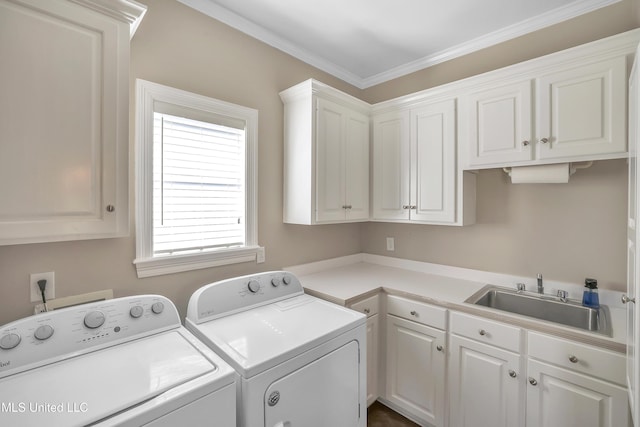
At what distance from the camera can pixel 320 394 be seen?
1377 millimetres

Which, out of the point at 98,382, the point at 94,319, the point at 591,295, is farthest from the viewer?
the point at 591,295

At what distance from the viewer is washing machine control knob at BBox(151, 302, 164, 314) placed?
1.40 metres

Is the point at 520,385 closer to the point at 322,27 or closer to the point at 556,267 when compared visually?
the point at 556,267

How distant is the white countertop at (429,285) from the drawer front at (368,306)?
0.13 ft

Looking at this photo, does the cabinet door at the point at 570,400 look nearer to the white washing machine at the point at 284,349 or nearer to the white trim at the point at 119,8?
the white washing machine at the point at 284,349

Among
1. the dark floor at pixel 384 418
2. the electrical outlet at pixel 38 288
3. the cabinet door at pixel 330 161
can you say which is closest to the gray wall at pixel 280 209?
the electrical outlet at pixel 38 288

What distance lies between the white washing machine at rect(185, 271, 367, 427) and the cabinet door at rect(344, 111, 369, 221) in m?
0.88

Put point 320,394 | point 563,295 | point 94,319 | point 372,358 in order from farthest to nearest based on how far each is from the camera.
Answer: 1. point 372,358
2. point 563,295
3. point 320,394
4. point 94,319

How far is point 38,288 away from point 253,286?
97 centimetres

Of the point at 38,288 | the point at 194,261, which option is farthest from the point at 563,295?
the point at 38,288

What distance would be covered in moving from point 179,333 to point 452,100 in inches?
86.4

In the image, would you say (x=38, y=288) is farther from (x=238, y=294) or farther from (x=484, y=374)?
(x=484, y=374)

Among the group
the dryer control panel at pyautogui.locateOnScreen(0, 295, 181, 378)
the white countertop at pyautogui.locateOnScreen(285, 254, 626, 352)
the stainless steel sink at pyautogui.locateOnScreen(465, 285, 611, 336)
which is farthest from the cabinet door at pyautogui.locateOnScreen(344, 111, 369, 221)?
the dryer control panel at pyautogui.locateOnScreen(0, 295, 181, 378)

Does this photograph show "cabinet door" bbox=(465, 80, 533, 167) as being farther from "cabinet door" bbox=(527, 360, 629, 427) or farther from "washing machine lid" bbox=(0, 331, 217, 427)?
"washing machine lid" bbox=(0, 331, 217, 427)
